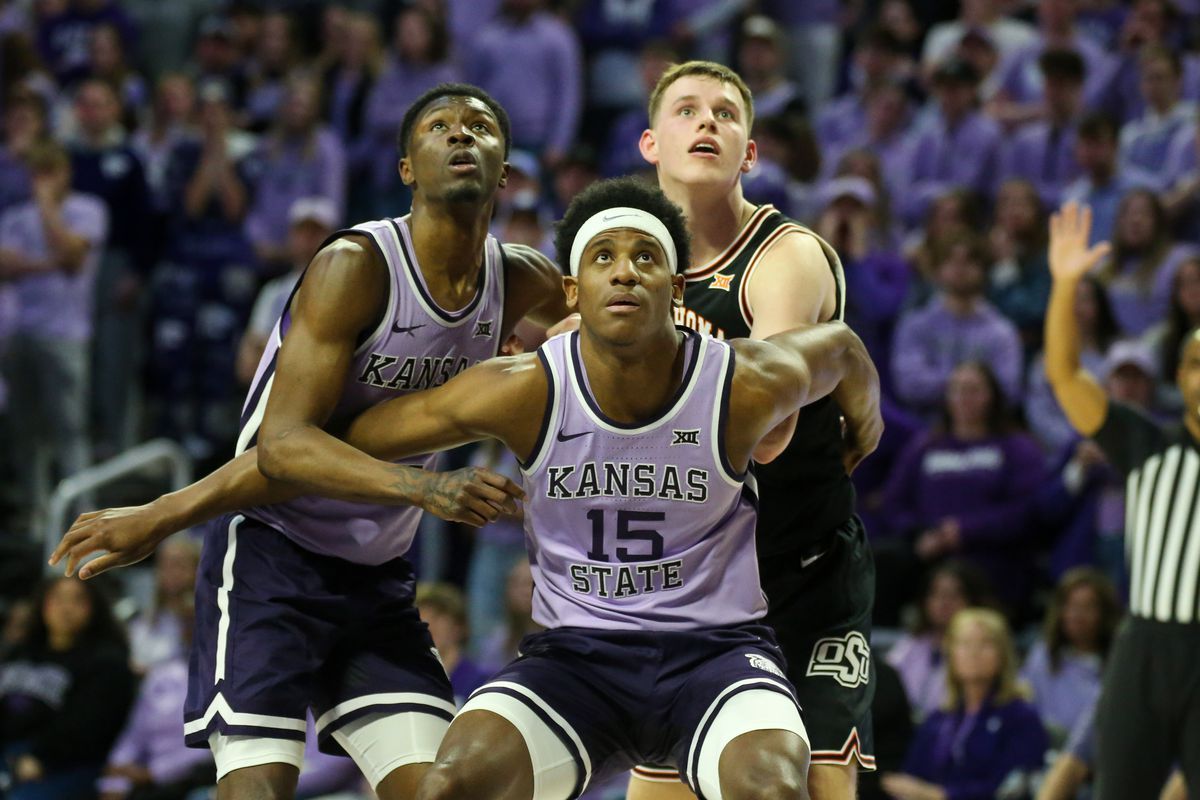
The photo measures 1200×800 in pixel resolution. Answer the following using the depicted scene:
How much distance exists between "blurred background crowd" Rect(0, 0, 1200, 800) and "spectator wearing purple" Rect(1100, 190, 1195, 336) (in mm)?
21

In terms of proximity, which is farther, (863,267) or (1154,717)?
(863,267)

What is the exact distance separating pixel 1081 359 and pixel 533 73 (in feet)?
15.1

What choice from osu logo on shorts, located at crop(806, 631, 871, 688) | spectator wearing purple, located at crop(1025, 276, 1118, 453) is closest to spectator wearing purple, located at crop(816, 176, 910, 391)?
spectator wearing purple, located at crop(1025, 276, 1118, 453)

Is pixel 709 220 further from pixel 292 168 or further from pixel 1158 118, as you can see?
pixel 292 168

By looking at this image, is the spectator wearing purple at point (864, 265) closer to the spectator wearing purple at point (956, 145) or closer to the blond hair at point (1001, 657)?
the spectator wearing purple at point (956, 145)

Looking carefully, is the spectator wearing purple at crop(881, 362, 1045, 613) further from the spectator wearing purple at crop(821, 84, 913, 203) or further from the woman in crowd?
the woman in crowd

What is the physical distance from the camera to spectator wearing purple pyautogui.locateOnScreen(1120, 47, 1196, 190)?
10.8m

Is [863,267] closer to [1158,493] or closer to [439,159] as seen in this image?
[1158,493]

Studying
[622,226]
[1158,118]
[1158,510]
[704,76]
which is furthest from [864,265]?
[622,226]

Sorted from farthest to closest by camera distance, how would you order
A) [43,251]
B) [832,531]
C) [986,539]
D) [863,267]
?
[43,251] < [863,267] < [986,539] < [832,531]

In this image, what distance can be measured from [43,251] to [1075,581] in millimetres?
6683

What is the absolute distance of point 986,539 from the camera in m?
9.12

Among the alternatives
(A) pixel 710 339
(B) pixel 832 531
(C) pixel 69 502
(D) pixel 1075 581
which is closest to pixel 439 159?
(A) pixel 710 339

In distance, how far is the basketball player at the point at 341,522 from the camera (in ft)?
15.7
